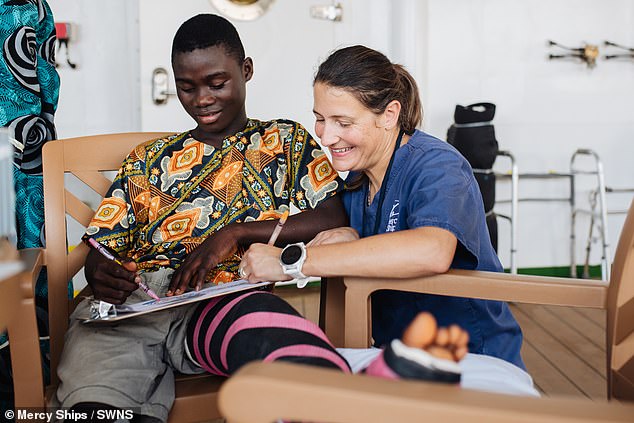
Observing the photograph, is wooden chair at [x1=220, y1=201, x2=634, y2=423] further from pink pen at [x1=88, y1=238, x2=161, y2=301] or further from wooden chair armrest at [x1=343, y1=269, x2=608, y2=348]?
pink pen at [x1=88, y1=238, x2=161, y2=301]

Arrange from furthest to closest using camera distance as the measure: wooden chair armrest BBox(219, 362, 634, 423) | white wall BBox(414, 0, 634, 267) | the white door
Result: white wall BBox(414, 0, 634, 267) < the white door < wooden chair armrest BBox(219, 362, 634, 423)

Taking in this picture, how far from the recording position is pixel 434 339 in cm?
78

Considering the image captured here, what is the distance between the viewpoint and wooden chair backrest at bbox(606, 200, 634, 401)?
1.27 metres

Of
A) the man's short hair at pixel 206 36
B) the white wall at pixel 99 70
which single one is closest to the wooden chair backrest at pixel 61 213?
the man's short hair at pixel 206 36

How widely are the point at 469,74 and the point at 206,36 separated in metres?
2.77

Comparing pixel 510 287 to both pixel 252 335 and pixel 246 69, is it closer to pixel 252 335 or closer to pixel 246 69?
pixel 252 335

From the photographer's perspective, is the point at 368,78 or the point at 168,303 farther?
the point at 368,78

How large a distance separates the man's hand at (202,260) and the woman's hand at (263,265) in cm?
6

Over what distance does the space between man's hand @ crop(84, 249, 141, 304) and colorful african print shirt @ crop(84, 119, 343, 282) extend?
102 mm

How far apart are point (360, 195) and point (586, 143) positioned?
294 centimetres

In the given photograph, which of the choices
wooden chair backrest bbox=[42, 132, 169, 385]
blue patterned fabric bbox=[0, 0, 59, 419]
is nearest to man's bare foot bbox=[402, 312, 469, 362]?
wooden chair backrest bbox=[42, 132, 169, 385]

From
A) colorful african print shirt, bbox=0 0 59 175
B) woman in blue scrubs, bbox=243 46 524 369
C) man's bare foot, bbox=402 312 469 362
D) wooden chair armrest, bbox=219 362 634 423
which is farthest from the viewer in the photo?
colorful african print shirt, bbox=0 0 59 175

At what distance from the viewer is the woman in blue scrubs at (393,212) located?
1.39 metres

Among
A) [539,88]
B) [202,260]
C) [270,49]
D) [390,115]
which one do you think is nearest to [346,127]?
[390,115]
